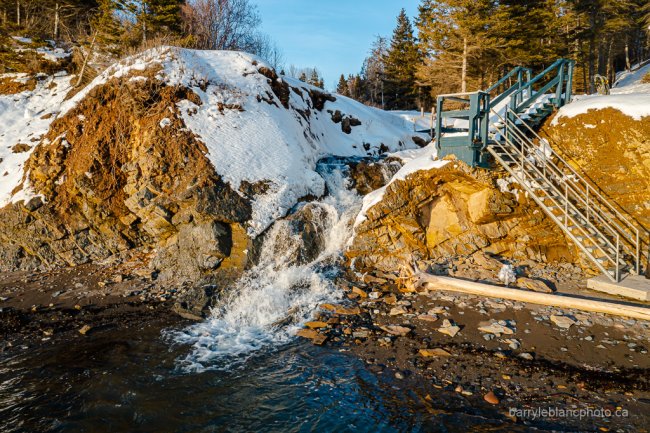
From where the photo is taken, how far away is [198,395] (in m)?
6.09

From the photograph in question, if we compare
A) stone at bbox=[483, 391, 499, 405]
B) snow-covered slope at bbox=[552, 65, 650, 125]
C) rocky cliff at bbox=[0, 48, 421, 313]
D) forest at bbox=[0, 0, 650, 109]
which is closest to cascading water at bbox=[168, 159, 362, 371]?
rocky cliff at bbox=[0, 48, 421, 313]

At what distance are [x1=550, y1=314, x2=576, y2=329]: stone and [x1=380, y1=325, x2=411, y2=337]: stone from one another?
3199 millimetres

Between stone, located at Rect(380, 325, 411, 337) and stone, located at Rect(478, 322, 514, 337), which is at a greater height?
stone, located at Rect(478, 322, 514, 337)

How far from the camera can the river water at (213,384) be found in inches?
212

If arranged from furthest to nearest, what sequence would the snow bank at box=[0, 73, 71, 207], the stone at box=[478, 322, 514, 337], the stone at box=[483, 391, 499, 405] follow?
the snow bank at box=[0, 73, 71, 207] < the stone at box=[478, 322, 514, 337] < the stone at box=[483, 391, 499, 405]

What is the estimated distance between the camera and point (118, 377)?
6.59m

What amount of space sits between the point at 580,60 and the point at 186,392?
39.0 m

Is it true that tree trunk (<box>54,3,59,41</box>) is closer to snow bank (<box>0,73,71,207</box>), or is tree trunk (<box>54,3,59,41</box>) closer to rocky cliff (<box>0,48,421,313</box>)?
snow bank (<box>0,73,71,207</box>)

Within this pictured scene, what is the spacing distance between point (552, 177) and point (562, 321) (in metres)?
4.73

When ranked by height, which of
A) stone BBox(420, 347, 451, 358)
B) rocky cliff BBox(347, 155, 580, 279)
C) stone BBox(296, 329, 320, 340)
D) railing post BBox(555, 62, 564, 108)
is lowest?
stone BBox(296, 329, 320, 340)

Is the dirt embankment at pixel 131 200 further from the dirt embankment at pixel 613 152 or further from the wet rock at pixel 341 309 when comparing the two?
the dirt embankment at pixel 613 152

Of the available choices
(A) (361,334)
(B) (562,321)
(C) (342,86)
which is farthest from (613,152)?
(C) (342,86)

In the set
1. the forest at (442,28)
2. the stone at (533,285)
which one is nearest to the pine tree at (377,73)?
the forest at (442,28)

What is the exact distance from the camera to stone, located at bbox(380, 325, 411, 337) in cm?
772
